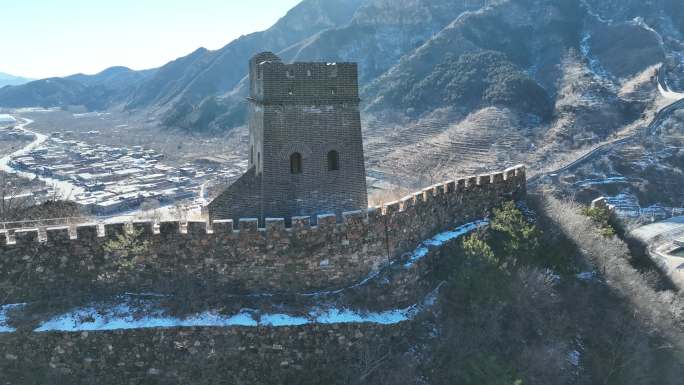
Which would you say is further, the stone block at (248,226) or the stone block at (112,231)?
the stone block at (248,226)

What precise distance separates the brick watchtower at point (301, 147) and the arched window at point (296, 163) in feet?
0.08

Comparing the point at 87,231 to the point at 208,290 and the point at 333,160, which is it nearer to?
the point at 208,290

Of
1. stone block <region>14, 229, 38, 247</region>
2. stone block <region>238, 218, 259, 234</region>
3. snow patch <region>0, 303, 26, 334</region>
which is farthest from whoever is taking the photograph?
stone block <region>238, 218, 259, 234</region>

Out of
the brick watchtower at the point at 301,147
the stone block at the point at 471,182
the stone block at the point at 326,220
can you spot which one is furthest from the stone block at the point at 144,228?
the stone block at the point at 471,182

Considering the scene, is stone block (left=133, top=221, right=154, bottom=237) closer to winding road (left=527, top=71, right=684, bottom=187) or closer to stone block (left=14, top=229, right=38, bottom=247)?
stone block (left=14, top=229, right=38, bottom=247)

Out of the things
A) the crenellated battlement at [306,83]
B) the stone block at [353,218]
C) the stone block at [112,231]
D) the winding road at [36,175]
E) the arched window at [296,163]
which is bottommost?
the winding road at [36,175]

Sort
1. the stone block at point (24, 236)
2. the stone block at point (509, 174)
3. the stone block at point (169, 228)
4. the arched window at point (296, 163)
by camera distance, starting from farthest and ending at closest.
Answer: the stone block at point (509, 174) → the arched window at point (296, 163) → the stone block at point (169, 228) → the stone block at point (24, 236)

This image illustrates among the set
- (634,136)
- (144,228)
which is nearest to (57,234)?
(144,228)

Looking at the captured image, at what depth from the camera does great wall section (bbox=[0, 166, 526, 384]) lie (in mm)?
9977

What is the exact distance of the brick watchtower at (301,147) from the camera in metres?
12.4

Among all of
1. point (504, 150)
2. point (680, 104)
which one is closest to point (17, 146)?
point (504, 150)

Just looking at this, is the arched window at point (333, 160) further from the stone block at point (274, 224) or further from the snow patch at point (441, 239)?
the snow patch at point (441, 239)

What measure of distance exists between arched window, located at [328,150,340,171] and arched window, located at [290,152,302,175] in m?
0.78

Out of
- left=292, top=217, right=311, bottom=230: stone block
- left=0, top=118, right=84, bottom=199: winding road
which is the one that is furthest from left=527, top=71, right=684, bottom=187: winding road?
left=0, top=118, right=84, bottom=199: winding road
